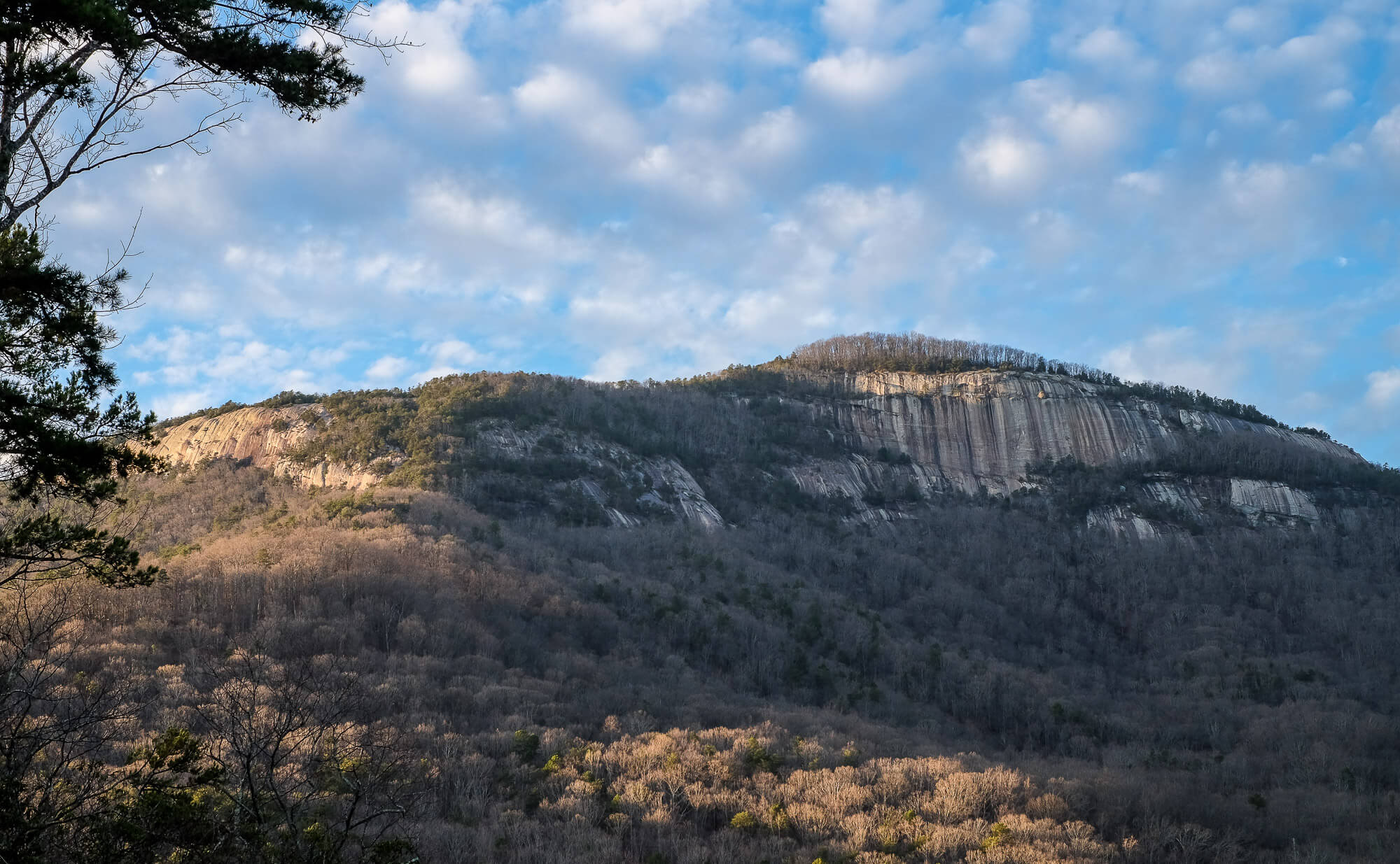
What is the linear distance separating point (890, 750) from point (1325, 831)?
386 inches

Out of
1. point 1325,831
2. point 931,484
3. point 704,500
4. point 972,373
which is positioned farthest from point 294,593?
point 972,373

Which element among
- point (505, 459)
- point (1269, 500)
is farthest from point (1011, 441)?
point (505, 459)

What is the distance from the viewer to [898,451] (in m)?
71.5

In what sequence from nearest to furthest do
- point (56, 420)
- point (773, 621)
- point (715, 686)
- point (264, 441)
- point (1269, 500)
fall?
point (56, 420) < point (715, 686) < point (773, 621) < point (264, 441) < point (1269, 500)

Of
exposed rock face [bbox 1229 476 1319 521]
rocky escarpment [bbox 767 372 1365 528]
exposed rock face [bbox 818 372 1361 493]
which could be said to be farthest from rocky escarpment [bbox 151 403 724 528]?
exposed rock face [bbox 1229 476 1319 521]

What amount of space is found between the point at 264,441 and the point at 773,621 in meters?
37.1

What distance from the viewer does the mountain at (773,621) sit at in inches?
599

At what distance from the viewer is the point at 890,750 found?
2275cm

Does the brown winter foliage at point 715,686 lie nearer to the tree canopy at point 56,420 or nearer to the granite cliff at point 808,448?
the tree canopy at point 56,420

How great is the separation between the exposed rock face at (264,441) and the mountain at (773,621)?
0.32 meters

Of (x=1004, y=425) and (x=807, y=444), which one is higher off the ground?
(x=1004, y=425)

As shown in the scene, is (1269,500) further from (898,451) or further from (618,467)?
(618,467)

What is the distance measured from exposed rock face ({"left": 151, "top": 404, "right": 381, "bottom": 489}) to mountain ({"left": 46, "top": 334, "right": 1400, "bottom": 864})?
1.05 feet

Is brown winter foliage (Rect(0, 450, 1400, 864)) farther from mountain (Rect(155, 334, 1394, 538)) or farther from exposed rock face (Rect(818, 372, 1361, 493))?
exposed rock face (Rect(818, 372, 1361, 493))
